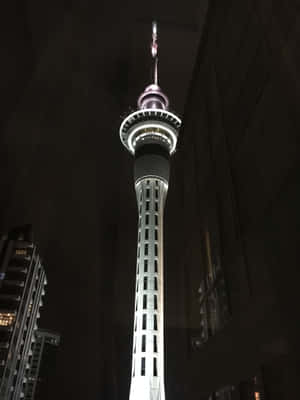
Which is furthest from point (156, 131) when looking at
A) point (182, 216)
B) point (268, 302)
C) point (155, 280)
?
Answer: point (268, 302)

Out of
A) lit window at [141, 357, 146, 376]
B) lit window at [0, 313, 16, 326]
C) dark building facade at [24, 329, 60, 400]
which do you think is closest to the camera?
lit window at [141, 357, 146, 376]

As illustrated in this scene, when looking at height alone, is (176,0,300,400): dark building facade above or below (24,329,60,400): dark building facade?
below

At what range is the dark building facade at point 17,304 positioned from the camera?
5453 centimetres

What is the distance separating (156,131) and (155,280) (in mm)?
28038

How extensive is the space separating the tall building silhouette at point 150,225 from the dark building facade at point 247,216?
1578cm

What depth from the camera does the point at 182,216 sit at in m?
15.3

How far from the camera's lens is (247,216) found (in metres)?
8.13

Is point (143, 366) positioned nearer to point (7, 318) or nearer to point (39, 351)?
point (7, 318)

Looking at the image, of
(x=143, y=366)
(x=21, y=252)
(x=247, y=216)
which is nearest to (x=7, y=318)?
(x=21, y=252)

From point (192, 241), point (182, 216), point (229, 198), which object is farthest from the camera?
point (182, 216)

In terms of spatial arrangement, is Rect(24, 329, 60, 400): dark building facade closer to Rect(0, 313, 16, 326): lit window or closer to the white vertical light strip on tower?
Rect(0, 313, 16, 326): lit window

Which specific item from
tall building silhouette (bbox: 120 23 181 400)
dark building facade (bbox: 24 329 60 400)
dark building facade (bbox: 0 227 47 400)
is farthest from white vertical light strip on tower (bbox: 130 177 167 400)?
dark building facade (bbox: 24 329 60 400)

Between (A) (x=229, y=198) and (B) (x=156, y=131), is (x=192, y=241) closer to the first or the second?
(A) (x=229, y=198)

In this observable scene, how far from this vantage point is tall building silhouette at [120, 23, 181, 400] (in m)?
37.9
